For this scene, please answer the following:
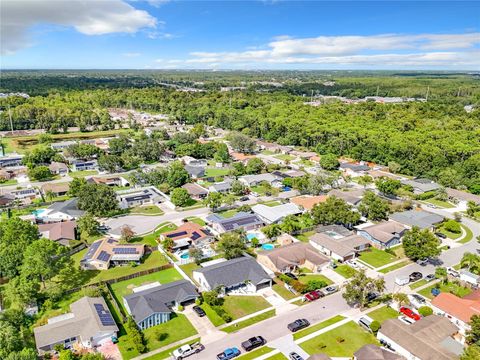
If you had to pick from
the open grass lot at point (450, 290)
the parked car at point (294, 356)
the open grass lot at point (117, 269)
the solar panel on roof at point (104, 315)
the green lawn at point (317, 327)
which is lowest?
the open grass lot at point (450, 290)

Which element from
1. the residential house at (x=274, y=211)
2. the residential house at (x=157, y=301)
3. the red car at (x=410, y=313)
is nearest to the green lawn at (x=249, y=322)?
the residential house at (x=157, y=301)

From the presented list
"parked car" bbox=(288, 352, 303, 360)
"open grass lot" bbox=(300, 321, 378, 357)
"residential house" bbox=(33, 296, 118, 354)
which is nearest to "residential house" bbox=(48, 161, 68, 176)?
"residential house" bbox=(33, 296, 118, 354)

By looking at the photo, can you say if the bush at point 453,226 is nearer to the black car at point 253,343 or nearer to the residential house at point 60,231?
the black car at point 253,343

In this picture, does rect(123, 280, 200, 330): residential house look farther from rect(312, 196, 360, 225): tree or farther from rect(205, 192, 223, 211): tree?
rect(312, 196, 360, 225): tree

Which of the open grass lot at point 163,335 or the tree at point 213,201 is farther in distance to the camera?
the tree at point 213,201

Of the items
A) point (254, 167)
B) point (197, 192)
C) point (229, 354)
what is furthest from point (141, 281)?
point (254, 167)

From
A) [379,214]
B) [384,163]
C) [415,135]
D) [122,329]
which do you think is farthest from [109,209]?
[415,135]

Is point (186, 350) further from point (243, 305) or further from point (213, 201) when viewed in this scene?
point (213, 201)
